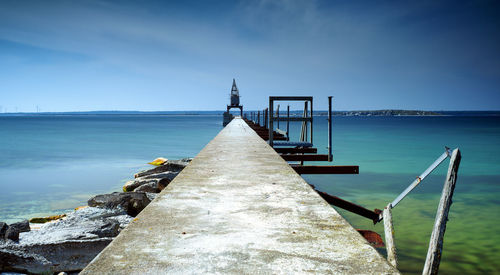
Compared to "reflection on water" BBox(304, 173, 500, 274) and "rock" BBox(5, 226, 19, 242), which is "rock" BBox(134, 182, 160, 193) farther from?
"reflection on water" BBox(304, 173, 500, 274)

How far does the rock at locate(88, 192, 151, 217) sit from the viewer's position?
18.5ft

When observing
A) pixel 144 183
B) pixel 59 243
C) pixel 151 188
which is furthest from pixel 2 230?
pixel 144 183

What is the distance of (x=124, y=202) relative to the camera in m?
5.69

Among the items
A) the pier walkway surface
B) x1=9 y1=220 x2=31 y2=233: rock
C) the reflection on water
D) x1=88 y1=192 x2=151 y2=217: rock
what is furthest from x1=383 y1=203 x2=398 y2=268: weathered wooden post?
x1=9 y1=220 x2=31 y2=233: rock

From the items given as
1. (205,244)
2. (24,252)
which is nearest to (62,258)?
(24,252)

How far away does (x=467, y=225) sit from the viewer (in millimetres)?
8062

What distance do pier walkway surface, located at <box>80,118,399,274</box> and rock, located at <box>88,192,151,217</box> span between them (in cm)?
295

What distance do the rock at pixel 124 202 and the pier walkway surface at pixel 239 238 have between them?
2.95 metres

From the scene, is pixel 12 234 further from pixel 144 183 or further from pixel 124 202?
pixel 144 183

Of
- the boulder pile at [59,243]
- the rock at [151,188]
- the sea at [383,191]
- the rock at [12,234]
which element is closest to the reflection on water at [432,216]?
the sea at [383,191]

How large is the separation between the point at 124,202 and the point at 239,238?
4.31m

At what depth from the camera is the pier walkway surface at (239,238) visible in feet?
5.25

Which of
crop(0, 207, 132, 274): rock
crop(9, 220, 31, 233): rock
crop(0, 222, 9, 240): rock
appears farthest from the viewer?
crop(9, 220, 31, 233): rock

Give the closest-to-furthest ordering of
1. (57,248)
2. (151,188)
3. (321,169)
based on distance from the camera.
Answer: (57,248), (321,169), (151,188)
